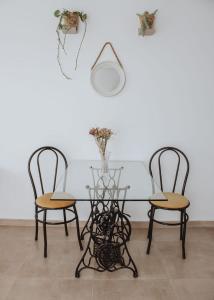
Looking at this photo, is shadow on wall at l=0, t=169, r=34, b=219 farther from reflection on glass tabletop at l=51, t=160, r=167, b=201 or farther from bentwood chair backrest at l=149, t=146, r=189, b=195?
bentwood chair backrest at l=149, t=146, r=189, b=195

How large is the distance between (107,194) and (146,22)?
165 cm

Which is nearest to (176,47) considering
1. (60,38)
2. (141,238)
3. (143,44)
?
(143,44)

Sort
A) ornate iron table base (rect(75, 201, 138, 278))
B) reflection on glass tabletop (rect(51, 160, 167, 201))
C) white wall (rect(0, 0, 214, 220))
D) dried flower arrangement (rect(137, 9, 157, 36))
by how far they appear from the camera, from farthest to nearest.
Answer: white wall (rect(0, 0, 214, 220)) < dried flower arrangement (rect(137, 9, 157, 36)) < ornate iron table base (rect(75, 201, 138, 278)) < reflection on glass tabletop (rect(51, 160, 167, 201))

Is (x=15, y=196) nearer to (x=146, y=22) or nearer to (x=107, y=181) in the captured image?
(x=107, y=181)

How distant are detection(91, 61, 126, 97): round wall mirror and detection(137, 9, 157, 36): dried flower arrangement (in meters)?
0.40

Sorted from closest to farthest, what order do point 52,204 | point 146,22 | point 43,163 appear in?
point 52,204
point 146,22
point 43,163

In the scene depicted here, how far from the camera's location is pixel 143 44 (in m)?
2.62

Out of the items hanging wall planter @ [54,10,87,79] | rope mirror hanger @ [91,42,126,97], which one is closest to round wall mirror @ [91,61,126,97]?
rope mirror hanger @ [91,42,126,97]

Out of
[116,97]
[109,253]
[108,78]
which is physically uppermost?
[108,78]

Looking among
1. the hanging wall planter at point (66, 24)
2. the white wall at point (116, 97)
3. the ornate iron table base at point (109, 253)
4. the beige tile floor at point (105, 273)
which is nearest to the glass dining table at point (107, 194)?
the ornate iron table base at point (109, 253)

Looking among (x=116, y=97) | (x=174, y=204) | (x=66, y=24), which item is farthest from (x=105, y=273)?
(x=66, y=24)

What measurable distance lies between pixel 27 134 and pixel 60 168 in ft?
1.64

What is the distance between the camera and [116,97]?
272 cm

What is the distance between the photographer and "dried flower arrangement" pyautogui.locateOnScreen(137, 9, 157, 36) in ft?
8.07
